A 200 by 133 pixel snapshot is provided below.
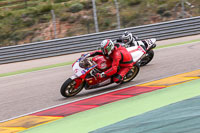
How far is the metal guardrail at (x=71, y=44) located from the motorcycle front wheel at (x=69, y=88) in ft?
33.2

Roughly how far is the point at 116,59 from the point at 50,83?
293 centimetres

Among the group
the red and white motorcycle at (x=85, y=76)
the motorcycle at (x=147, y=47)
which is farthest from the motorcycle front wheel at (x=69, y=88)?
the motorcycle at (x=147, y=47)

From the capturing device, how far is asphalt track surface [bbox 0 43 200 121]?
8281 mm

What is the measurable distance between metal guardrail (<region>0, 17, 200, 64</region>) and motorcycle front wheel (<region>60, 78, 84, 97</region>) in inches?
398

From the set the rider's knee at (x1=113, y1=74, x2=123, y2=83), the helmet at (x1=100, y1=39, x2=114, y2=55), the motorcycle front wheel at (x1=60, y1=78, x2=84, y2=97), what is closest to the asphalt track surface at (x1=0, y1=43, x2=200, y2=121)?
the motorcycle front wheel at (x1=60, y1=78, x2=84, y2=97)

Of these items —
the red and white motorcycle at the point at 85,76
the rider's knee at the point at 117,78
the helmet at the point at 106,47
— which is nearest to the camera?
the red and white motorcycle at the point at 85,76

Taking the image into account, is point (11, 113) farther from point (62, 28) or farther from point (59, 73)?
point (62, 28)

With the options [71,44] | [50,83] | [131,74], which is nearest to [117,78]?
[131,74]

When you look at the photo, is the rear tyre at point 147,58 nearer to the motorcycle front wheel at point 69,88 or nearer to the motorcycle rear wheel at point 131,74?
the motorcycle rear wheel at point 131,74

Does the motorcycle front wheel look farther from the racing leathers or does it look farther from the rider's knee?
the rider's knee

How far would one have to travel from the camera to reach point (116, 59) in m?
8.87

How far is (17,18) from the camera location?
848 inches

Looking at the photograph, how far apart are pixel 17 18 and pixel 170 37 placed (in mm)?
9426

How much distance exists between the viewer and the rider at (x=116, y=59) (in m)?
8.72
